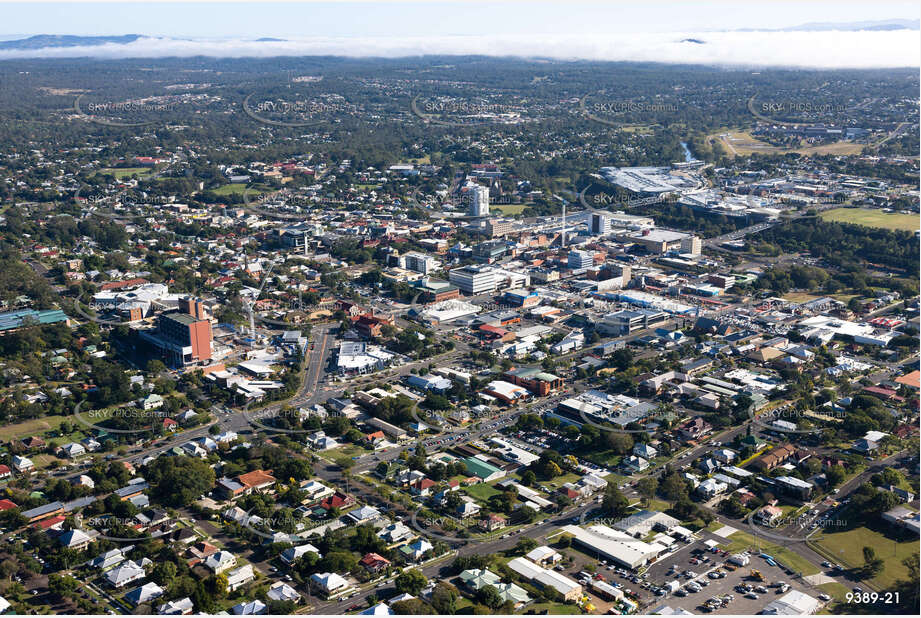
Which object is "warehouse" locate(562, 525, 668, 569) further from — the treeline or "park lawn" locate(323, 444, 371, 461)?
the treeline

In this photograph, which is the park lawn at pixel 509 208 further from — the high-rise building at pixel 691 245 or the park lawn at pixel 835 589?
the park lawn at pixel 835 589

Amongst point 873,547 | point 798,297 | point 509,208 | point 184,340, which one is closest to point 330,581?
point 873,547

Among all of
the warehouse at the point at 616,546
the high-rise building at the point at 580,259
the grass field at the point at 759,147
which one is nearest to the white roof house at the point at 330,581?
the warehouse at the point at 616,546

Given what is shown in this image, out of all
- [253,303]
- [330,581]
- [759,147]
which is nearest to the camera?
[330,581]

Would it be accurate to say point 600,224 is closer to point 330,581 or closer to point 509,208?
point 509,208

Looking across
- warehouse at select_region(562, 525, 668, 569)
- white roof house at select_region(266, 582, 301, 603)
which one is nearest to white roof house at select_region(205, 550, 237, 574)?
white roof house at select_region(266, 582, 301, 603)

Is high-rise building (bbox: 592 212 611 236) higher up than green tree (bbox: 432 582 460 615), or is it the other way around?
high-rise building (bbox: 592 212 611 236)

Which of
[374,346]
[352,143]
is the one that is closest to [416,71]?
[352,143]
